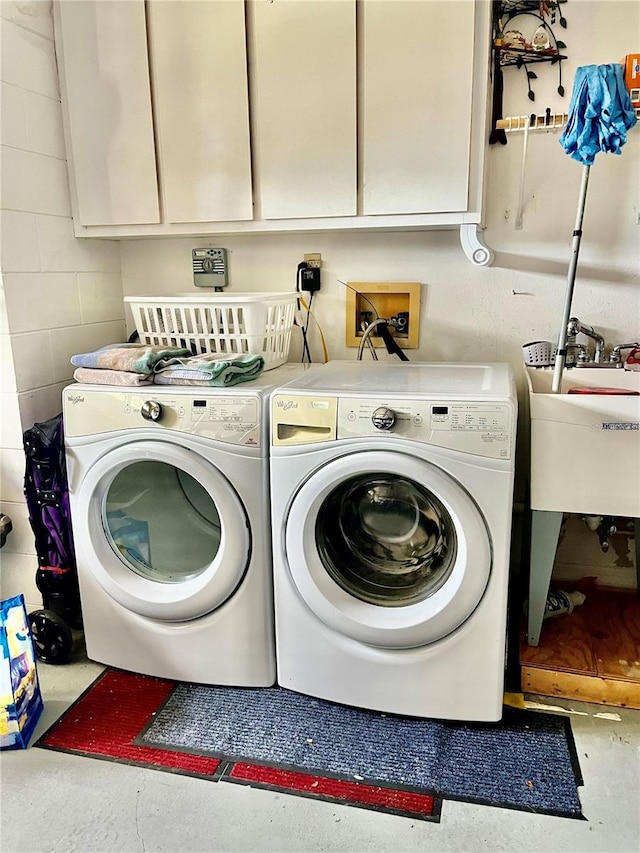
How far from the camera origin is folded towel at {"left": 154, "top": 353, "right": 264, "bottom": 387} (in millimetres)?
1718

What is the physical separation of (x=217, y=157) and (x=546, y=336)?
4.02 ft

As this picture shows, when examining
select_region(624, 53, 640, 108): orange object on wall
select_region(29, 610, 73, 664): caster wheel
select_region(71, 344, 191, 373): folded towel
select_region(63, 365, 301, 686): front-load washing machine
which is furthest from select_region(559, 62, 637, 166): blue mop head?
select_region(29, 610, 73, 664): caster wheel

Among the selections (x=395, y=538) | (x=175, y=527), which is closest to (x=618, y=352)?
(x=395, y=538)

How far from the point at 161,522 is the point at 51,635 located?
511mm

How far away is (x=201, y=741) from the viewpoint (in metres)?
1.65

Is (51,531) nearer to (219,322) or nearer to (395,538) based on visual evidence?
(219,322)

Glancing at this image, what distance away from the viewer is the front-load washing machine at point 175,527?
5.51 feet

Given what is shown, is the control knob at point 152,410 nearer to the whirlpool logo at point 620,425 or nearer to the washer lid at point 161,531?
the washer lid at point 161,531

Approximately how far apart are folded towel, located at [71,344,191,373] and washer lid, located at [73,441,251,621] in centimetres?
22

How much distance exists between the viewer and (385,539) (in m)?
1.74

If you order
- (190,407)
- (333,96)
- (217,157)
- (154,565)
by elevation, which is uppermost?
(333,96)

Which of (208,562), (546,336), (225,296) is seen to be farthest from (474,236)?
(208,562)

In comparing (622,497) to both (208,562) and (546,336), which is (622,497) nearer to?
(546,336)

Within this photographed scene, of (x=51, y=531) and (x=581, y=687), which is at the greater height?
(x=51, y=531)
